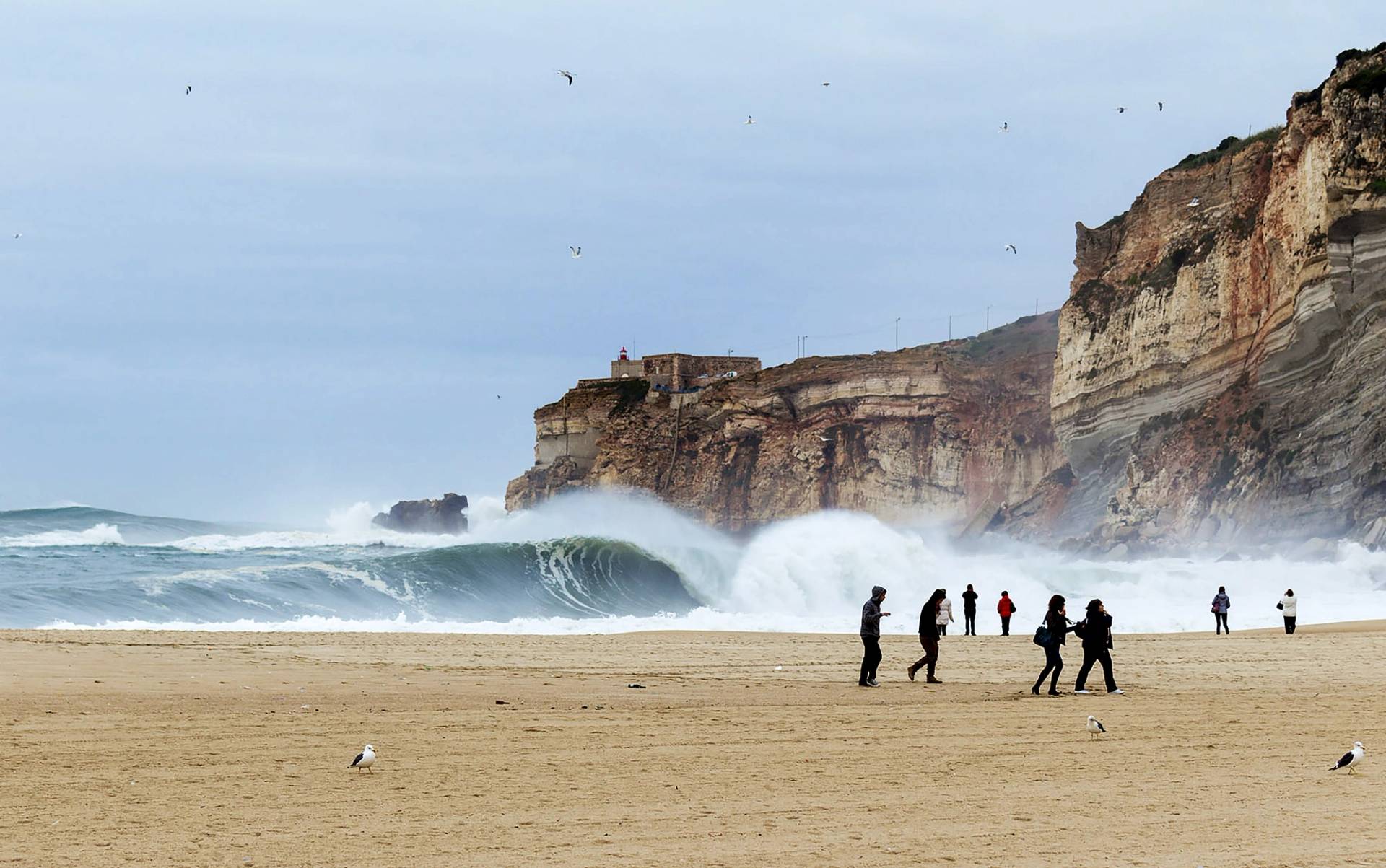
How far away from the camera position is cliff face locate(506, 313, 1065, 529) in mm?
64250

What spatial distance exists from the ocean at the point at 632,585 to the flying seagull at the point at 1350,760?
17.1 meters

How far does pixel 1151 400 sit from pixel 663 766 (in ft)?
133

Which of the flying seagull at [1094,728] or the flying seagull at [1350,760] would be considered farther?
the flying seagull at [1094,728]

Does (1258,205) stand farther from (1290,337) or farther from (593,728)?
(593,728)

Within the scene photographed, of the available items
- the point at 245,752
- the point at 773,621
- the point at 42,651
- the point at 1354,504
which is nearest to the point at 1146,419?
the point at 1354,504

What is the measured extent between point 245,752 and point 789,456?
2458 inches

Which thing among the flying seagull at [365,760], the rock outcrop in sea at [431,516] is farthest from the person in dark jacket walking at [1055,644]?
the rock outcrop in sea at [431,516]

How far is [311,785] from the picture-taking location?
886 cm

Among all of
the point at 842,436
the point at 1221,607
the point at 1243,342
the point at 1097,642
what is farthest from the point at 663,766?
the point at 842,436

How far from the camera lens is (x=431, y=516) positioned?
319 ft

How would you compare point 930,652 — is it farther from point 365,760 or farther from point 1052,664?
point 365,760

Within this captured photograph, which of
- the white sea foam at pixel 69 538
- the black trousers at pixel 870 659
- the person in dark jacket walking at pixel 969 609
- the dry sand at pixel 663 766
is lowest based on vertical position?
the dry sand at pixel 663 766

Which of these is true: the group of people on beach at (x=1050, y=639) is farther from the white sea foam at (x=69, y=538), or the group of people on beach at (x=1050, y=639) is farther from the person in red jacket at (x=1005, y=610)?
the white sea foam at (x=69, y=538)

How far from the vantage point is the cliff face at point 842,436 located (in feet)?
211
